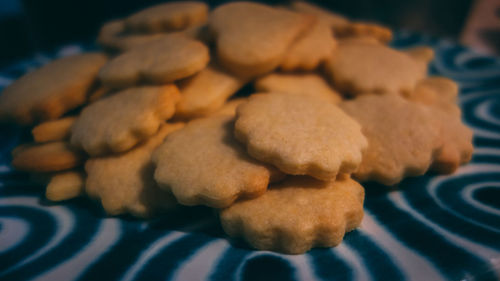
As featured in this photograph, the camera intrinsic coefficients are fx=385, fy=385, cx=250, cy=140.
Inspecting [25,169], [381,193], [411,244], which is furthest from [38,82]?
[411,244]

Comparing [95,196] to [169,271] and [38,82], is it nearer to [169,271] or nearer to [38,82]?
[169,271]

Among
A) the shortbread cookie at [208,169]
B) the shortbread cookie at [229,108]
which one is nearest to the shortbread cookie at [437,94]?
the shortbread cookie at [229,108]

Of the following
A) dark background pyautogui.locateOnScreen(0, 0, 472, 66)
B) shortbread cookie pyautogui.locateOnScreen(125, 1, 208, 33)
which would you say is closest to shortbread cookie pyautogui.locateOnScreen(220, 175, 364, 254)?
shortbread cookie pyautogui.locateOnScreen(125, 1, 208, 33)

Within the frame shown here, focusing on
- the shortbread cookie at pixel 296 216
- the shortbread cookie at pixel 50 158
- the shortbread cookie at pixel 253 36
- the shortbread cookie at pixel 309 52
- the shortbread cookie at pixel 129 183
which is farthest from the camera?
the shortbread cookie at pixel 309 52

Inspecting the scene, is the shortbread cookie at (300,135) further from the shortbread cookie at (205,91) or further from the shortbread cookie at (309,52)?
the shortbread cookie at (309,52)

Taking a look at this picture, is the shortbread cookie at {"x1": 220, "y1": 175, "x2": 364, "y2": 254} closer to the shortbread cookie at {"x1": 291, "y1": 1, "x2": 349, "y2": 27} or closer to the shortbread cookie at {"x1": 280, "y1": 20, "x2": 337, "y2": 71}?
the shortbread cookie at {"x1": 280, "y1": 20, "x2": 337, "y2": 71}
